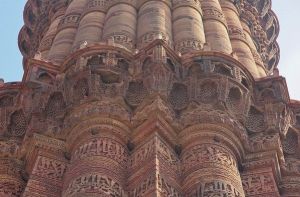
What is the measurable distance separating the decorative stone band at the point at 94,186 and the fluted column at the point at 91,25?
4.01 metres

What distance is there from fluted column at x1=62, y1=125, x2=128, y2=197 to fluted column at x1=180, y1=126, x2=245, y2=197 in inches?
27.2

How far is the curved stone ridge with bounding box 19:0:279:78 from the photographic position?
38.1 feet

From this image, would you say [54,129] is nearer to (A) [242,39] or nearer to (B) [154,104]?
(B) [154,104]

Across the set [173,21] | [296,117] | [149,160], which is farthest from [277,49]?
[149,160]

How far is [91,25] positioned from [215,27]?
2.00 metres

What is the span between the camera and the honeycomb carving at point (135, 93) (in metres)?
9.68

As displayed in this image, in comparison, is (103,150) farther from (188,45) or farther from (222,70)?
(188,45)

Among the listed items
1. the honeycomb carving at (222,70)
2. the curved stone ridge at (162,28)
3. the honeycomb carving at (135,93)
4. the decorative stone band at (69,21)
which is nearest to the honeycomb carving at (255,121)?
the honeycomb carving at (222,70)

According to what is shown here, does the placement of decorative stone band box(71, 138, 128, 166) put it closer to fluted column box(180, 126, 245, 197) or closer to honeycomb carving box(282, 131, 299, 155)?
fluted column box(180, 126, 245, 197)

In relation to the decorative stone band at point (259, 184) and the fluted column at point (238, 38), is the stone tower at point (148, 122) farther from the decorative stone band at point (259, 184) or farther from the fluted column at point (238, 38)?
the fluted column at point (238, 38)

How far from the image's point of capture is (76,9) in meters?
14.2

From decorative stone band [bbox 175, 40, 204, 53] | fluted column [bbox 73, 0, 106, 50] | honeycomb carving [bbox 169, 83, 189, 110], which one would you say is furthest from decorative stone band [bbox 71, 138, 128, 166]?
fluted column [bbox 73, 0, 106, 50]

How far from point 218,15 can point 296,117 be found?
3299 mm

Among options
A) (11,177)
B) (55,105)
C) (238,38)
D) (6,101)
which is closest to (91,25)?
(6,101)
